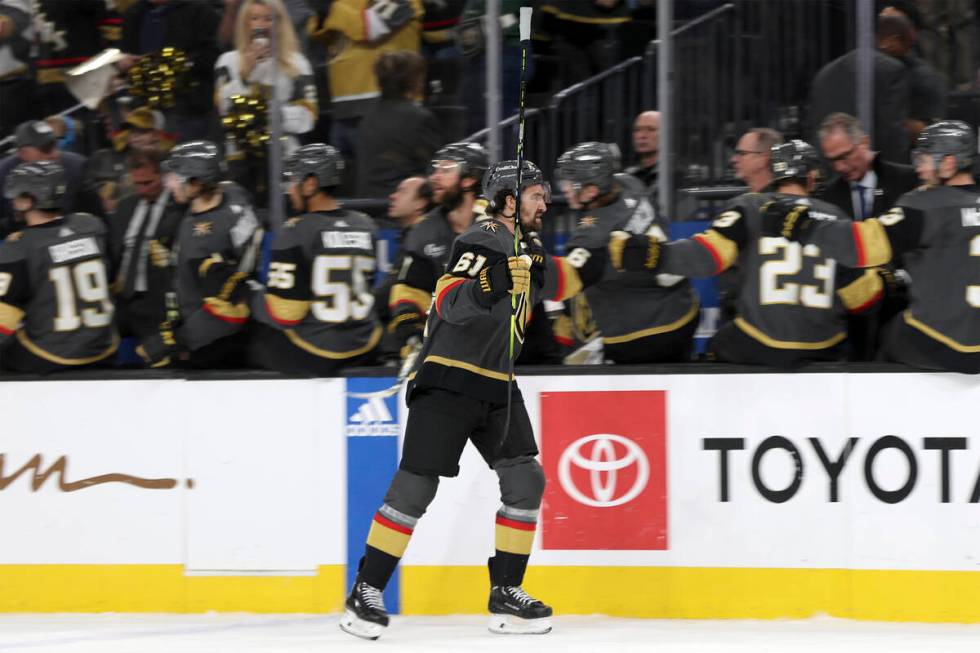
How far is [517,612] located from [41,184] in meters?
2.73

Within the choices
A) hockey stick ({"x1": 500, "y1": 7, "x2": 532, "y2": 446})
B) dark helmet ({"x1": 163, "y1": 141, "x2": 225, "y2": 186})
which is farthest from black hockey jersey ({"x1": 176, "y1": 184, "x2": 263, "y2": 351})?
hockey stick ({"x1": 500, "y1": 7, "x2": 532, "y2": 446})

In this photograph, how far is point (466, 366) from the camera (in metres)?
5.93

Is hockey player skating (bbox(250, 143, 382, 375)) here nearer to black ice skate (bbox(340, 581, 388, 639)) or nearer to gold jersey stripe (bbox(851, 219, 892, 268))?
black ice skate (bbox(340, 581, 388, 639))

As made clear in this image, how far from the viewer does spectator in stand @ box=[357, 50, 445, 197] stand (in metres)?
7.58

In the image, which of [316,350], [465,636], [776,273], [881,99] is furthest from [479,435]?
[881,99]

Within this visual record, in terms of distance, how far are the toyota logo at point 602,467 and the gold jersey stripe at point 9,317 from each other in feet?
7.55

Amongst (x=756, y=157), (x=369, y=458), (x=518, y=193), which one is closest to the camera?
(x=518, y=193)

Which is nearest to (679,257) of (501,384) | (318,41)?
(501,384)

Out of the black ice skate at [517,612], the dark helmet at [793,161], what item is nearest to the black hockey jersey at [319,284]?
the black ice skate at [517,612]

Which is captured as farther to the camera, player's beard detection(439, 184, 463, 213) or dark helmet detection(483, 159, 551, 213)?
player's beard detection(439, 184, 463, 213)

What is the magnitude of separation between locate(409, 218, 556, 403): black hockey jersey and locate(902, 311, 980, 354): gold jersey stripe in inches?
55.5

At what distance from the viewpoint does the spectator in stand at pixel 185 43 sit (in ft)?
25.8

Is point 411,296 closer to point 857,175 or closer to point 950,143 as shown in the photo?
point 857,175

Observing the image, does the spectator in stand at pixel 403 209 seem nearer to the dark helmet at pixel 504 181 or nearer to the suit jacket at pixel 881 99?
the dark helmet at pixel 504 181
